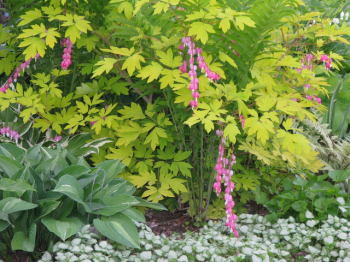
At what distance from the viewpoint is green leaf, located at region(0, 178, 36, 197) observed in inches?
75.8

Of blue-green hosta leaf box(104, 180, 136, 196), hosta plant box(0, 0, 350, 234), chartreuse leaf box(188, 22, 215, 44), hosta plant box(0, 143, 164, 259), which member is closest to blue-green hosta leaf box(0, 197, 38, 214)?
hosta plant box(0, 143, 164, 259)

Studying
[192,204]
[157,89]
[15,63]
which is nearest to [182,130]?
[157,89]

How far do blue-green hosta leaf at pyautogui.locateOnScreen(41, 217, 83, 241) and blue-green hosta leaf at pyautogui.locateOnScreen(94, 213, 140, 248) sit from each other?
0.11 metres

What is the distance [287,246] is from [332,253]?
0.83ft

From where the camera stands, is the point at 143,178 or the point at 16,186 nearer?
the point at 16,186

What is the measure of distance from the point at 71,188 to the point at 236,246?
93 centimetres

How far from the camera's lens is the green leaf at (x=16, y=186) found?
1.93 m

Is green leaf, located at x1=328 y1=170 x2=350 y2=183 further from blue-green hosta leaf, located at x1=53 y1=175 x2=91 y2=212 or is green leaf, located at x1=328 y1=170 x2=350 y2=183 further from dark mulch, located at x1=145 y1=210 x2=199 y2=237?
blue-green hosta leaf, located at x1=53 y1=175 x2=91 y2=212

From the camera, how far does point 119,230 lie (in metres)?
2.00

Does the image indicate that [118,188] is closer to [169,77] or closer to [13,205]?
[13,205]

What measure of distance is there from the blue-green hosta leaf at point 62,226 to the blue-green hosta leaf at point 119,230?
0.11m

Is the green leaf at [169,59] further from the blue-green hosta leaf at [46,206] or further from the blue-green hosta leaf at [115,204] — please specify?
the blue-green hosta leaf at [46,206]

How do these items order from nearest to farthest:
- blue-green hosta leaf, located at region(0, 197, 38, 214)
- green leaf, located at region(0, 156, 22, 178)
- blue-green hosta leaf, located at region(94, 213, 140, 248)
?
blue-green hosta leaf, located at region(0, 197, 38, 214) → blue-green hosta leaf, located at region(94, 213, 140, 248) → green leaf, located at region(0, 156, 22, 178)

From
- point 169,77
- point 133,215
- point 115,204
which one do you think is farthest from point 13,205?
point 169,77
